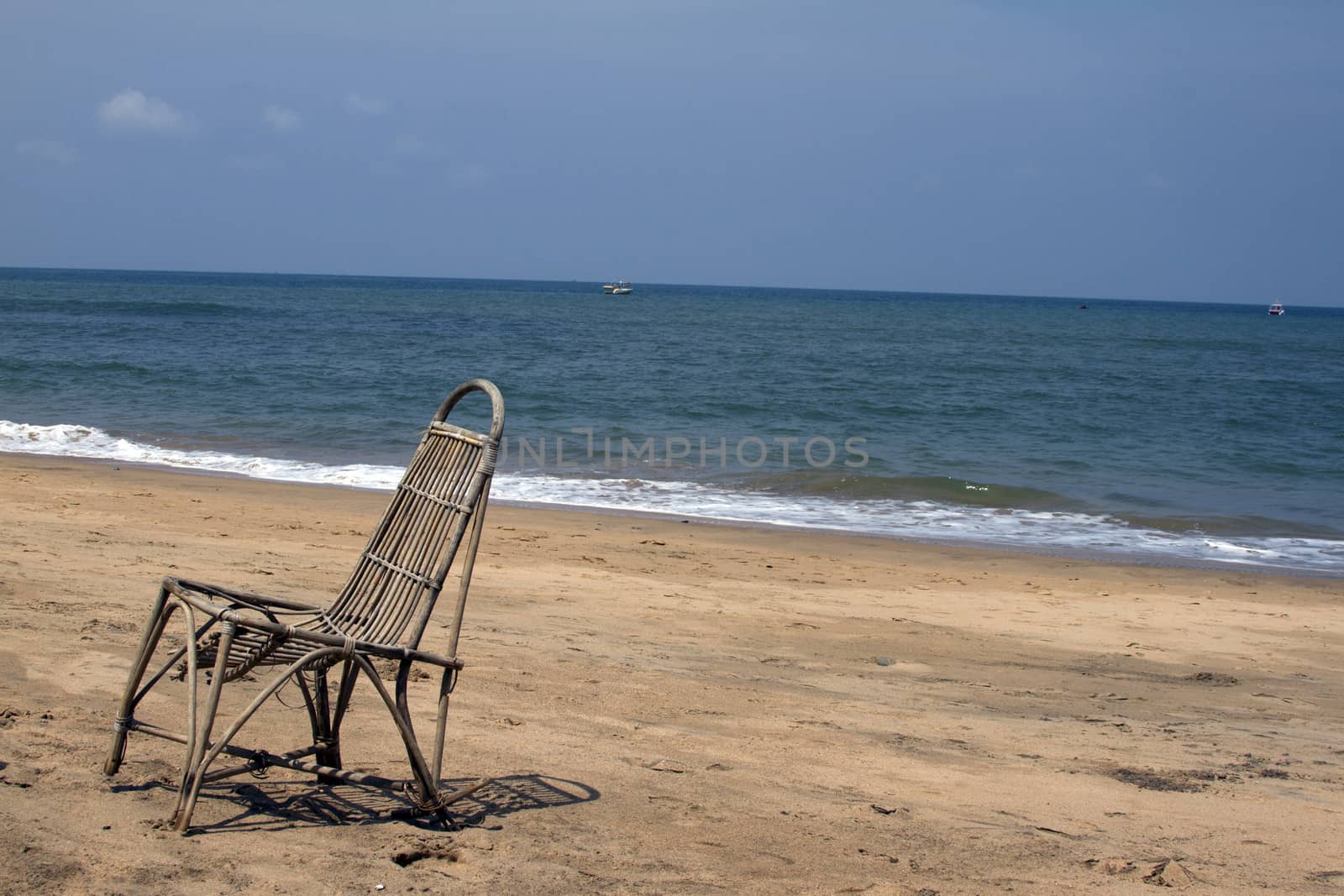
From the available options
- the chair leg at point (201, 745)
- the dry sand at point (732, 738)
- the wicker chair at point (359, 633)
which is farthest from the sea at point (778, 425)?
the chair leg at point (201, 745)

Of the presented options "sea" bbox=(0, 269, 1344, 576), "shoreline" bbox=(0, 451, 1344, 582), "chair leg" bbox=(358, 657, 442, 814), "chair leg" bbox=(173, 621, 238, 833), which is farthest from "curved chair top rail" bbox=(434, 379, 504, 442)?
"sea" bbox=(0, 269, 1344, 576)

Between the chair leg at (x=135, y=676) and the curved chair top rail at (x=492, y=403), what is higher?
the curved chair top rail at (x=492, y=403)

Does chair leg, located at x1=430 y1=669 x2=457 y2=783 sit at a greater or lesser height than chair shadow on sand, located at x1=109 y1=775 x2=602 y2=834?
greater

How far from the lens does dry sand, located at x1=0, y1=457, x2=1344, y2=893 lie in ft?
9.69

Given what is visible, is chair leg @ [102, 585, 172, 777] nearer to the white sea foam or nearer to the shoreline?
the shoreline

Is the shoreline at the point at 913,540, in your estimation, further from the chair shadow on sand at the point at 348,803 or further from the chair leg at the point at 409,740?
the chair leg at the point at 409,740

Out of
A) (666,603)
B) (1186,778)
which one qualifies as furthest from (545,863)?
(666,603)

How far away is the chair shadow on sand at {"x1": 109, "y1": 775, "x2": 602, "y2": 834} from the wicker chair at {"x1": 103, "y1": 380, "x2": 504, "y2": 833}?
50mm

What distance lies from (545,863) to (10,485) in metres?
9.02

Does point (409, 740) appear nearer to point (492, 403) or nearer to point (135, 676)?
point (135, 676)

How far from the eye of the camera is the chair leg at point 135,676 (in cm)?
313

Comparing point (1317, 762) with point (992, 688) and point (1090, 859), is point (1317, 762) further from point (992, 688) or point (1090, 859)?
point (1090, 859)

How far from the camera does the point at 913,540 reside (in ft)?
33.6

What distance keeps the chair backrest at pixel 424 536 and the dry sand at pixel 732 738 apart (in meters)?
0.55
